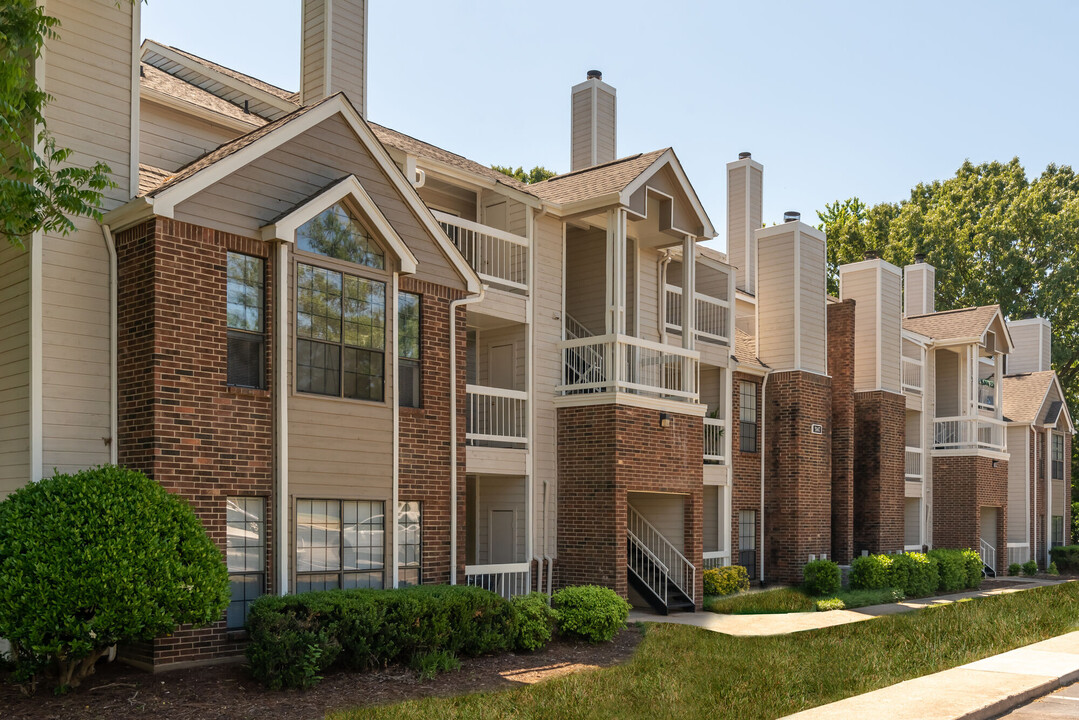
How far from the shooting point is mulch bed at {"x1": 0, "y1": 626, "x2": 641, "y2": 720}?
1041 cm

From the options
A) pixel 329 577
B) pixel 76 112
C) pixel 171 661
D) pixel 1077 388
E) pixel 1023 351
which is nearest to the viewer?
pixel 171 661

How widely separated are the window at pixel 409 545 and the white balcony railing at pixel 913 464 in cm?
2111

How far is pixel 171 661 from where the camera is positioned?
39.3 feet

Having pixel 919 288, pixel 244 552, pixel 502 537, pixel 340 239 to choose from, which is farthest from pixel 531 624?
pixel 919 288

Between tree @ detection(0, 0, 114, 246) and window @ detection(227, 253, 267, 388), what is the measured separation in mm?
1898

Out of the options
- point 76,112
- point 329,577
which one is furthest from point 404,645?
point 76,112

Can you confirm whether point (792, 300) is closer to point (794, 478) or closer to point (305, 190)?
point (794, 478)

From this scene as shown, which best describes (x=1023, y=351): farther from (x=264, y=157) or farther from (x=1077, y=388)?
(x=264, y=157)

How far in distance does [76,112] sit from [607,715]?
945 cm

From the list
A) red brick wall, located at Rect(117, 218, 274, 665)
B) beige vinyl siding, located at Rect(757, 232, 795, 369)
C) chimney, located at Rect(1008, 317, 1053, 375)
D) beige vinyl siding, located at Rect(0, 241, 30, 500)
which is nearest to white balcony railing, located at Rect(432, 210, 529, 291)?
red brick wall, located at Rect(117, 218, 274, 665)

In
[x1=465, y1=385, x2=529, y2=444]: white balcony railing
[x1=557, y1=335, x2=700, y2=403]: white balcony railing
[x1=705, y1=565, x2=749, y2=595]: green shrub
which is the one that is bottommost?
[x1=705, y1=565, x2=749, y2=595]: green shrub

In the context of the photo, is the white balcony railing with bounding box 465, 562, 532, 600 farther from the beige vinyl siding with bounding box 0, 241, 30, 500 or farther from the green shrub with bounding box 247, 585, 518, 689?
the beige vinyl siding with bounding box 0, 241, 30, 500

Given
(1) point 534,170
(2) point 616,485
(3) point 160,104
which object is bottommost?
(2) point 616,485

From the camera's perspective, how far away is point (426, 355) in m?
15.5
